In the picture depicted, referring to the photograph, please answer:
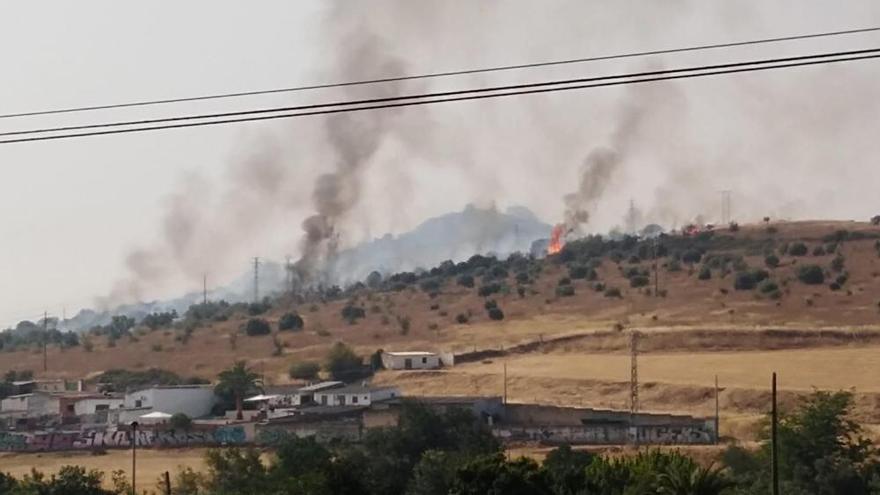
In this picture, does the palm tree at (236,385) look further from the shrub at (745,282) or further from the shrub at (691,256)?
the shrub at (691,256)

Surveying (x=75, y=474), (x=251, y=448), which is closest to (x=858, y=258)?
(x=251, y=448)

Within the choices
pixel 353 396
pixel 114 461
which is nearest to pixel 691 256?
pixel 353 396

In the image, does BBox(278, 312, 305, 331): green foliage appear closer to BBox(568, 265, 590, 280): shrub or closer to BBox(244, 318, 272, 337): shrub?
BBox(244, 318, 272, 337): shrub

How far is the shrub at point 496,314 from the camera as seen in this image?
356 ft

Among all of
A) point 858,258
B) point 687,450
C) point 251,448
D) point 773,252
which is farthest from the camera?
point 773,252

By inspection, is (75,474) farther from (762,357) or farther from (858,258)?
(858,258)

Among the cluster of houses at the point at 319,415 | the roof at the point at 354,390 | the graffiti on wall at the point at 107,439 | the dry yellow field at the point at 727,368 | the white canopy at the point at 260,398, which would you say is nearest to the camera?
the cluster of houses at the point at 319,415

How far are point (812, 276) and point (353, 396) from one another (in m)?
43.3

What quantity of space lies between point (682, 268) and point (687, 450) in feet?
197

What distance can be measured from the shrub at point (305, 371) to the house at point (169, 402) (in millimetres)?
9969

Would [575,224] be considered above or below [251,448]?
above

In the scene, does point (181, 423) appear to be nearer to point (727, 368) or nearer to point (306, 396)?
point (306, 396)

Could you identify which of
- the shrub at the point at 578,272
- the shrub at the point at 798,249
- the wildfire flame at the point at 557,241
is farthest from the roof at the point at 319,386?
the wildfire flame at the point at 557,241

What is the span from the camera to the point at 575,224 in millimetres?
170250
